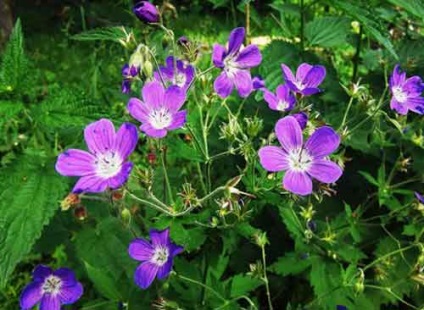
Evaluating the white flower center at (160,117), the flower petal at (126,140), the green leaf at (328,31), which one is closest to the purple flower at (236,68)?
the white flower center at (160,117)

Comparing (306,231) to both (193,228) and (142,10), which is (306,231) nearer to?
(193,228)

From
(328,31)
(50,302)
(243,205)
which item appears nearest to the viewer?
(243,205)

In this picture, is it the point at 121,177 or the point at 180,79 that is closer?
the point at 121,177

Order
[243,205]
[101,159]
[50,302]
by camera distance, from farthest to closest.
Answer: [50,302] < [243,205] < [101,159]

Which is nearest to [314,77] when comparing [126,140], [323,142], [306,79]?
[306,79]

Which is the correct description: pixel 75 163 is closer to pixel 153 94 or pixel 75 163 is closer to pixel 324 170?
pixel 153 94

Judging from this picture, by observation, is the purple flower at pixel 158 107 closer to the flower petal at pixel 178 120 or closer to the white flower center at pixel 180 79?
the flower petal at pixel 178 120
